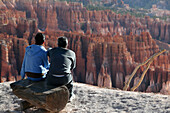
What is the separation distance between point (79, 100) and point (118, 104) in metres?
0.83

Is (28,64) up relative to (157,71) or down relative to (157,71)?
up

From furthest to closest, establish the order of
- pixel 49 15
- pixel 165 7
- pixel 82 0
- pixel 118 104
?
pixel 165 7 < pixel 82 0 < pixel 49 15 < pixel 118 104

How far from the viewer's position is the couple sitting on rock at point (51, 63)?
379cm

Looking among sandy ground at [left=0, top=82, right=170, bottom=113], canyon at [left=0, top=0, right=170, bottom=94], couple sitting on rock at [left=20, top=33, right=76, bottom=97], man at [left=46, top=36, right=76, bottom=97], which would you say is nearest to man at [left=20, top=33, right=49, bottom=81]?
couple sitting on rock at [left=20, top=33, right=76, bottom=97]

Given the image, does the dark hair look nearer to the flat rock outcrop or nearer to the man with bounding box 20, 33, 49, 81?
the man with bounding box 20, 33, 49, 81

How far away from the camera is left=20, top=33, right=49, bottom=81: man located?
156 inches

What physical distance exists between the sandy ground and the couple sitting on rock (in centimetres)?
61

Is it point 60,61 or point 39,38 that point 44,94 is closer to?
point 60,61

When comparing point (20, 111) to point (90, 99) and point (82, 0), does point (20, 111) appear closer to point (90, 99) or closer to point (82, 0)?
point (90, 99)

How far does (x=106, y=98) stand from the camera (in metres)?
5.01

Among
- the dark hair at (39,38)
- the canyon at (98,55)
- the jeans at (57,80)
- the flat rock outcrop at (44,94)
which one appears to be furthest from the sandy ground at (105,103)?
the canyon at (98,55)

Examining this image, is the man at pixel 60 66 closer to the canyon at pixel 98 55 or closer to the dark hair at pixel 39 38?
the dark hair at pixel 39 38

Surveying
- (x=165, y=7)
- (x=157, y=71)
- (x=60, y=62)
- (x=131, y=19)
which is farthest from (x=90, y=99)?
(x=165, y=7)

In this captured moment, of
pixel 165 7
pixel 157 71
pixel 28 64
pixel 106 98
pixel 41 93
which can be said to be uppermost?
pixel 165 7
